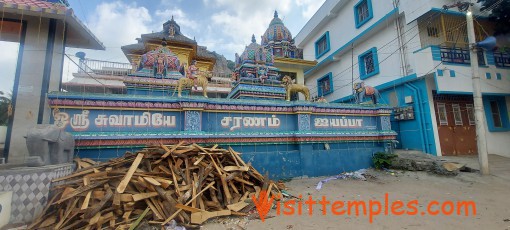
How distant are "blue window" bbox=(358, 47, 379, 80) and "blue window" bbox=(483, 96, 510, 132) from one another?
525cm

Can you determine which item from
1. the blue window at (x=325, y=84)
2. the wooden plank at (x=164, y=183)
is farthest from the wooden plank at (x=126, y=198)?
the blue window at (x=325, y=84)

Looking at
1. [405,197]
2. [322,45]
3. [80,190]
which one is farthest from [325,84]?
[80,190]

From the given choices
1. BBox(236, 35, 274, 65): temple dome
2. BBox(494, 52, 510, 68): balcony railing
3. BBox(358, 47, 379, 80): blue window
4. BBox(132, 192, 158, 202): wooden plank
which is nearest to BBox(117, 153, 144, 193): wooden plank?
BBox(132, 192, 158, 202): wooden plank

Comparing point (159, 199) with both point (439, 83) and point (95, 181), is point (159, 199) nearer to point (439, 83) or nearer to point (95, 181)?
point (95, 181)

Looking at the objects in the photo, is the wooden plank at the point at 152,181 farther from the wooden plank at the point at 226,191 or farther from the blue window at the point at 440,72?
the blue window at the point at 440,72

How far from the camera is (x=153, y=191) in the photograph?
13.5 ft

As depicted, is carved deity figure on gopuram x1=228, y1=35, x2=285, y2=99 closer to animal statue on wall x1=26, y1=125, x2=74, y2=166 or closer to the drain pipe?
animal statue on wall x1=26, y1=125, x2=74, y2=166

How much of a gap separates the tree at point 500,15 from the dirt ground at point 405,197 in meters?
7.34

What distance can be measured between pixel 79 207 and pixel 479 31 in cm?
1715

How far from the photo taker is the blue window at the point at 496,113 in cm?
1184

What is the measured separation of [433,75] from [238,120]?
357 inches

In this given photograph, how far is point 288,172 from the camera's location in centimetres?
723

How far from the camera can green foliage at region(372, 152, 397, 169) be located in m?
8.22

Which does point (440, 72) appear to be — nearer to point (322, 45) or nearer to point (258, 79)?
point (258, 79)
